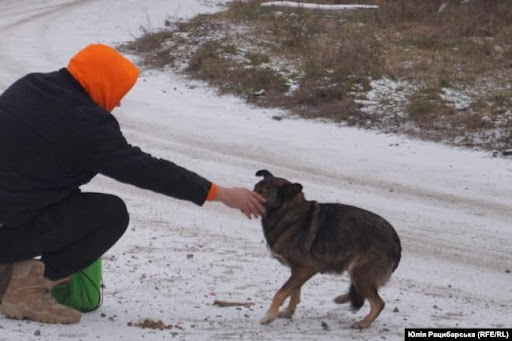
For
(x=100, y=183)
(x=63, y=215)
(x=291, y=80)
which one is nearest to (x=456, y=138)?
(x=291, y=80)

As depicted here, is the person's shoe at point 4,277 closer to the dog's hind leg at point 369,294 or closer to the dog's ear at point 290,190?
the dog's ear at point 290,190

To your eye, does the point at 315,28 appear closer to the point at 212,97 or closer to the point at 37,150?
the point at 212,97

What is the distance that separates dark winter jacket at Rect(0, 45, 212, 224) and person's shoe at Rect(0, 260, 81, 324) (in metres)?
0.37

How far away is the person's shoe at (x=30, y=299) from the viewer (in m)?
4.68

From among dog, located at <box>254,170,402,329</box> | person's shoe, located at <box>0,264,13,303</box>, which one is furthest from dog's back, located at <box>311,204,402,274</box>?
person's shoe, located at <box>0,264,13,303</box>

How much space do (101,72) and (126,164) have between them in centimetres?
52

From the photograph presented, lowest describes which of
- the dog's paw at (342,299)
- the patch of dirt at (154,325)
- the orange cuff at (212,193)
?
the dog's paw at (342,299)

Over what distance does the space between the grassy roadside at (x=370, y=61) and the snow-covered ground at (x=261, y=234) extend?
25.0 inches

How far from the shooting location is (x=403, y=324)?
518 cm

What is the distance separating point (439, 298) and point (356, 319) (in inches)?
32.3

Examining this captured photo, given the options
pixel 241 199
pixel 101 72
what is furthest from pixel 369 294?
pixel 101 72

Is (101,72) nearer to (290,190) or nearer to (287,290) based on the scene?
(290,190)

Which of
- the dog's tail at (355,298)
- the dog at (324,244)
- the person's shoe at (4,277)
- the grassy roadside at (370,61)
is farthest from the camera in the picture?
the grassy roadside at (370,61)

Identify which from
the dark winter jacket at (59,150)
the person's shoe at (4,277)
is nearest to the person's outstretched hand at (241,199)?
the dark winter jacket at (59,150)
